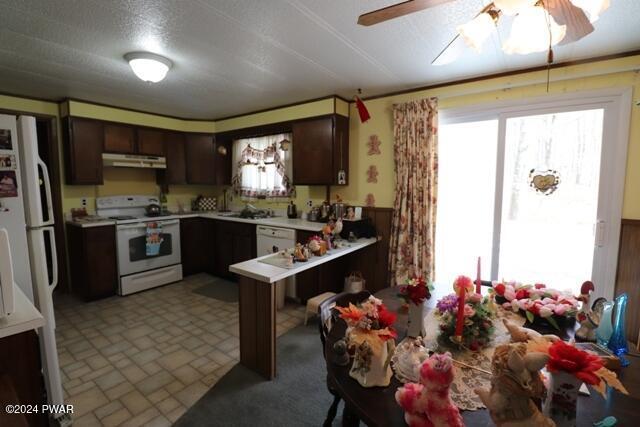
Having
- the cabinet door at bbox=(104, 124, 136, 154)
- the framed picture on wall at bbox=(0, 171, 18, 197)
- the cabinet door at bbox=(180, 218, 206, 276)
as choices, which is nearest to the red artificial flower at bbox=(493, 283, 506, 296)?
the framed picture on wall at bbox=(0, 171, 18, 197)

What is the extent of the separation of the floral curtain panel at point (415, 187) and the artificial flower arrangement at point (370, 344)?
2.01 metres

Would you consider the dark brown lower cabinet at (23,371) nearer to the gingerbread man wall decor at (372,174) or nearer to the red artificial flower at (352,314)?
the red artificial flower at (352,314)

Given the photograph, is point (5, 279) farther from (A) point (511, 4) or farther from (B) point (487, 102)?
(B) point (487, 102)

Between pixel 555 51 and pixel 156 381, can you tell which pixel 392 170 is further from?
pixel 156 381

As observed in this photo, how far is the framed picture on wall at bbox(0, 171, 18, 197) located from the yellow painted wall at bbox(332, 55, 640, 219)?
2756 millimetres

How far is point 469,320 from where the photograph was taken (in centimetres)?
121

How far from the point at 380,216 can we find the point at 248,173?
7.23 ft

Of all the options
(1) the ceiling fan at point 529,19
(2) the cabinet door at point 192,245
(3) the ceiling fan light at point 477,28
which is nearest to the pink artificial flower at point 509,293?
(1) the ceiling fan at point 529,19

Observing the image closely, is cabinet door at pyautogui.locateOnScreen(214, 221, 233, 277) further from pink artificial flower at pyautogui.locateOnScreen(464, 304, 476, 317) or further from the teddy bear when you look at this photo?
the teddy bear

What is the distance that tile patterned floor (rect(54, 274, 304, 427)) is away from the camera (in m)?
1.88

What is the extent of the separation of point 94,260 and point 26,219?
205 centimetres

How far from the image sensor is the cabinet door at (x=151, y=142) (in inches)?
159

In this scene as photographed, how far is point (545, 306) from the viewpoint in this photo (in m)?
1.41

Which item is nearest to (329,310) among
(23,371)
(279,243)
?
(23,371)
